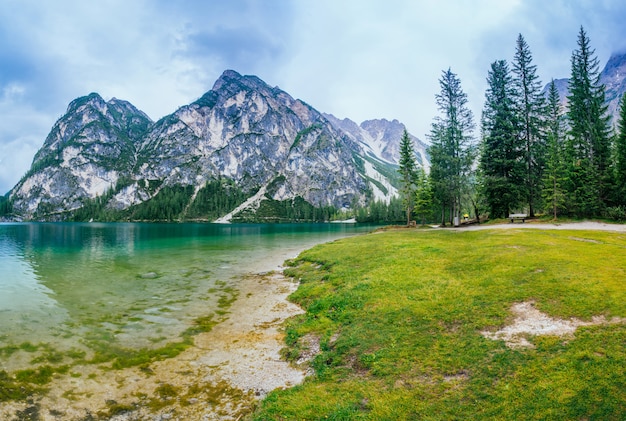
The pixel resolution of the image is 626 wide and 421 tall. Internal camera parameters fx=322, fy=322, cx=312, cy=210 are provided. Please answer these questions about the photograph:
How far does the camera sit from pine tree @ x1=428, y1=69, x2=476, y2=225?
2420 inches

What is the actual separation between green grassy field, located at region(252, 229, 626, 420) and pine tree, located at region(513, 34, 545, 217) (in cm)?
4048

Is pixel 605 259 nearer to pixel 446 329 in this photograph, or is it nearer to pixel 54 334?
pixel 446 329

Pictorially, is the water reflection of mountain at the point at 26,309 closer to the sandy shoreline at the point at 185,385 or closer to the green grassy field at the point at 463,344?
the sandy shoreline at the point at 185,385

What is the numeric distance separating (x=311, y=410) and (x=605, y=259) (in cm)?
1985

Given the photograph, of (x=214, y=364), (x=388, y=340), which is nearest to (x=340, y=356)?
(x=388, y=340)

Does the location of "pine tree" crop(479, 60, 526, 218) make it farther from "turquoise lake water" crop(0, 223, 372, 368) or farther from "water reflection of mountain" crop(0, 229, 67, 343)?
"water reflection of mountain" crop(0, 229, 67, 343)

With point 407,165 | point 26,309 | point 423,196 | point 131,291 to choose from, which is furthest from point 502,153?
point 26,309

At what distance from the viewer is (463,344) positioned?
11.8 meters

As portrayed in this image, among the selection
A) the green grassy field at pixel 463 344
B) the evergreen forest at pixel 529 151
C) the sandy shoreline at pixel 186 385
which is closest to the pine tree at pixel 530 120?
the evergreen forest at pixel 529 151

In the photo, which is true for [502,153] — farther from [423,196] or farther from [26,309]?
[26,309]

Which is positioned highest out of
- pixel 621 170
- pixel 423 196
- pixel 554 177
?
pixel 621 170

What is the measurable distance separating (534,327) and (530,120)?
192 ft

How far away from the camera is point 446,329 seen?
13320mm

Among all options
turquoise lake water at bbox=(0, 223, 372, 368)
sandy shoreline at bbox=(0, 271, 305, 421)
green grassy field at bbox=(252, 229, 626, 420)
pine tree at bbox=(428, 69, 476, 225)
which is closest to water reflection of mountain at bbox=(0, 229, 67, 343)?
turquoise lake water at bbox=(0, 223, 372, 368)
